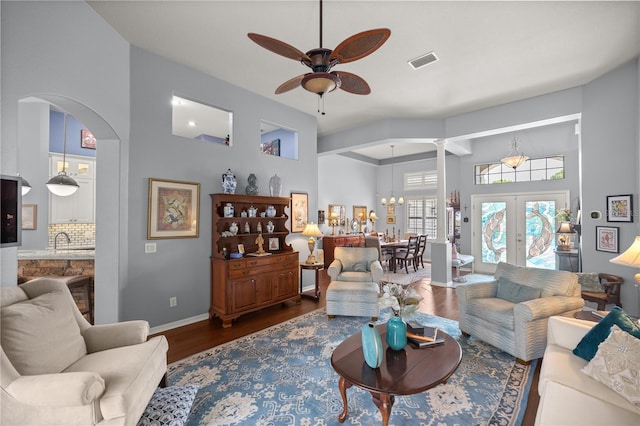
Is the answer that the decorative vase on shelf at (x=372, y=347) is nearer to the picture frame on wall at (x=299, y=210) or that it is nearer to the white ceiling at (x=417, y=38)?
the white ceiling at (x=417, y=38)

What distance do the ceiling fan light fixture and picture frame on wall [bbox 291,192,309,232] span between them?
3.22 m

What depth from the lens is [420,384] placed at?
5.85 feet

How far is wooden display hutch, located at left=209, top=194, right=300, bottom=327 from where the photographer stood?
390cm

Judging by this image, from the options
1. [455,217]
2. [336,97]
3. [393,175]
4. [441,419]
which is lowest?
[441,419]

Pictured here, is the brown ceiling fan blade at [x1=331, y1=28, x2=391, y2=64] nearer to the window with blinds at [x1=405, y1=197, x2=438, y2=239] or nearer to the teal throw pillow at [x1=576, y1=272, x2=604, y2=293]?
the teal throw pillow at [x1=576, y1=272, x2=604, y2=293]

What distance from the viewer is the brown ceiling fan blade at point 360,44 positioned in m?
1.86

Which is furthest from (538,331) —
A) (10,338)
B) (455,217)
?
(455,217)

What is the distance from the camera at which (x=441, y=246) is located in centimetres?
596

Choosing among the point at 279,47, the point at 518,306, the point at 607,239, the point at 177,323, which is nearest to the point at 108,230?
the point at 177,323

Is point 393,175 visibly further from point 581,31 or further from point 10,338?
point 10,338

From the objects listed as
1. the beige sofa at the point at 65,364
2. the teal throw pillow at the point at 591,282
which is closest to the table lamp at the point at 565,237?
the teal throw pillow at the point at 591,282

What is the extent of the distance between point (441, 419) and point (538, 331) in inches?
60.6

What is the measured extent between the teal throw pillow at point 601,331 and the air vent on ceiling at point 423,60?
10.3ft

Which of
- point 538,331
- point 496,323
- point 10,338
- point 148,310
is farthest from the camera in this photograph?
point 148,310
